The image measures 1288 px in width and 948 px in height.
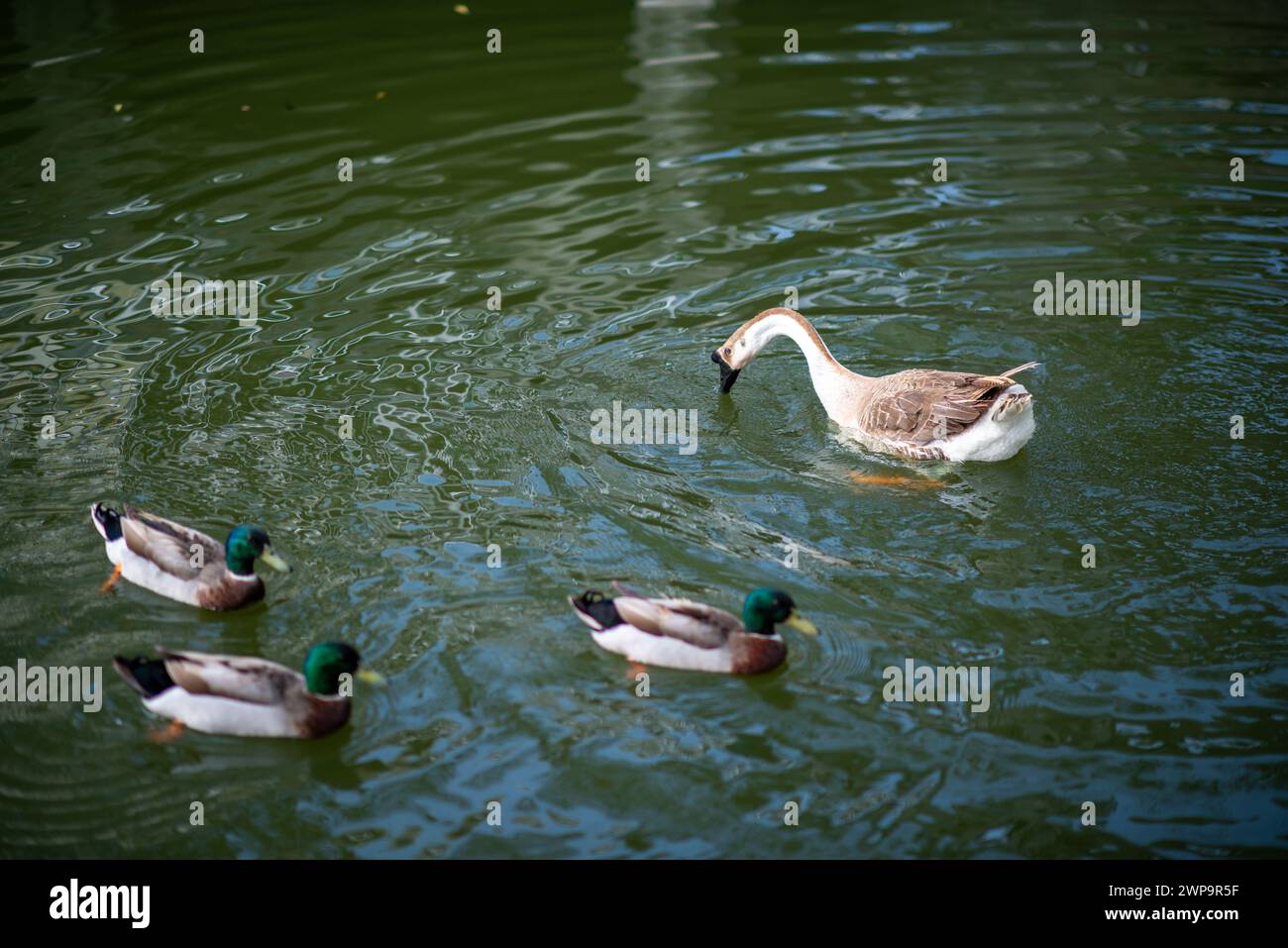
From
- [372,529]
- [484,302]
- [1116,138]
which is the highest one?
[1116,138]

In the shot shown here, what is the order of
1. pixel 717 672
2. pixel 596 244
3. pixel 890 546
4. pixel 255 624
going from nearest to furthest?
pixel 717 672
pixel 255 624
pixel 890 546
pixel 596 244

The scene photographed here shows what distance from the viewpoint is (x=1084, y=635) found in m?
7.59

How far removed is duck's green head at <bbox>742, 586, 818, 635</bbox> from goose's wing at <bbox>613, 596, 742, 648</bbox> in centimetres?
14

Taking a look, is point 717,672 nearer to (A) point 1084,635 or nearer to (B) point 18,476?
(A) point 1084,635

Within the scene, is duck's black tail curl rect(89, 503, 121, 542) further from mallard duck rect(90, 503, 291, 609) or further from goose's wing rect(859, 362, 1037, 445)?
goose's wing rect(859, 362, 1037, 445)

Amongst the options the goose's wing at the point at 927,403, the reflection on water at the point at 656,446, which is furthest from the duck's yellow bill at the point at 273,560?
the goose's wing at the point at 927,403

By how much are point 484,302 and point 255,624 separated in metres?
4.89

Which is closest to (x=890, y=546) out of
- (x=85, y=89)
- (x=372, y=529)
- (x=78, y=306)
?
(x=372, y=529)

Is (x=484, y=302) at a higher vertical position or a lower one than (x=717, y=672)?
higher

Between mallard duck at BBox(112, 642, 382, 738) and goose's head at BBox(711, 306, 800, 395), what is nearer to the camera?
mallard duck at BBox(112, 642, 382, 738)

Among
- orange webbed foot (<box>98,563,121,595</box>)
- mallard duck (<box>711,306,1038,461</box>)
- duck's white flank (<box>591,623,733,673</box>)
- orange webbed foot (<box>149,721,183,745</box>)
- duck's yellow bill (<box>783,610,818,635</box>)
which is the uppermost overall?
mallard duck (<box>711,306,1038,461</box>)

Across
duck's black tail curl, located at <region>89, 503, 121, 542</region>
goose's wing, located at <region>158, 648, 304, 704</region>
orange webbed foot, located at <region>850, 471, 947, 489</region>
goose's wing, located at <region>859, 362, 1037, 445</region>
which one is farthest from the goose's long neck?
duck's black tail curl, located at <region>89, 503, 121, 542</region>

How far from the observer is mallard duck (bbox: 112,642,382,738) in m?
6.95

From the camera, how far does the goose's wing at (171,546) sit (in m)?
8.02
